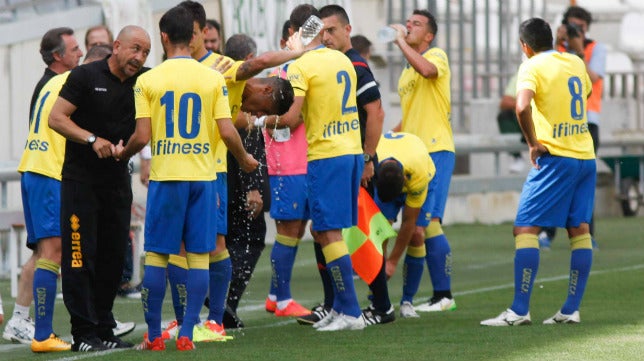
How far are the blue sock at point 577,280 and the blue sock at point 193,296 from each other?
2474 millimetres

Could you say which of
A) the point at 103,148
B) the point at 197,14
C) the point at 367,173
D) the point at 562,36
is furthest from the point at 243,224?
the point at 562,36

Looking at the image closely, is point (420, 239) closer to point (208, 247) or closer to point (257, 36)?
point (208, 247)

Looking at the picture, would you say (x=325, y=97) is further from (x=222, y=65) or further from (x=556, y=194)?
(x=556, y=194)

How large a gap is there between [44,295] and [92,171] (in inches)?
31.7

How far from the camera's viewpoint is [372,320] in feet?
35.0

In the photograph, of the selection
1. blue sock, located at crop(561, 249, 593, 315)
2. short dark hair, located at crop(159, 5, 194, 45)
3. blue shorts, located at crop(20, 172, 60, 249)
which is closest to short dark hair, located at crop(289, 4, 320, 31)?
short dark hair, located at crop(159, 5, 194, 45)

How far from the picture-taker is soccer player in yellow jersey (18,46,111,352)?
9633 millimetres

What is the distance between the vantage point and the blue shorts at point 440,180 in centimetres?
1184

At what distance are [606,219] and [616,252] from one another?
182 inches

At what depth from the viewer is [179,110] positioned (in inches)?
354

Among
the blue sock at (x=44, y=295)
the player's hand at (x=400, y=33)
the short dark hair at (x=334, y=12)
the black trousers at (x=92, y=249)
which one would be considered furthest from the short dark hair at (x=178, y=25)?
the player's hand at (x=400, y=33)

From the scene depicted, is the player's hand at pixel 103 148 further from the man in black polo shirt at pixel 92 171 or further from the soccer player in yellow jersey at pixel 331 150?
the soccer player in yellow jersey at pixel 331 150

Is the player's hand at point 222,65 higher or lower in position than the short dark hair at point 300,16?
lower

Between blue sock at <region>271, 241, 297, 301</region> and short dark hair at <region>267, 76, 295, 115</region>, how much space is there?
1.55 meters
